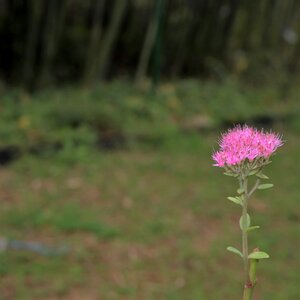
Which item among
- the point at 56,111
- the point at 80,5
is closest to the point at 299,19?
the point at 80,5

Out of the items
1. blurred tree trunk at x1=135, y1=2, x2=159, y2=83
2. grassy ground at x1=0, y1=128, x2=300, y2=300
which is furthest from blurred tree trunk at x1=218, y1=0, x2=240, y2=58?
grassy ground at x1=0, y1=128, x2=300, y2=300

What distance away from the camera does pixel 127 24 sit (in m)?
8.50

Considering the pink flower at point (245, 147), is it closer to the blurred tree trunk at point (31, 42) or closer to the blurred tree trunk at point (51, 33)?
the blurred tree trunk at point (31, 42)

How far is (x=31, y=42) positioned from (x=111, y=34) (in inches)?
41.4

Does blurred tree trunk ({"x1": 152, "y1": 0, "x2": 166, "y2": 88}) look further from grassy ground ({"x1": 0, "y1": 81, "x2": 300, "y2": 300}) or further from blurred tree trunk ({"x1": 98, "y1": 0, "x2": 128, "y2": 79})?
blurred tree trunk ({"x1": 98, "y1": 0, "x2": 128, "y2": 79})

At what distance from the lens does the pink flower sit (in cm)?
68

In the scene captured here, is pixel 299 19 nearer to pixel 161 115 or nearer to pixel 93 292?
pixel 161 115

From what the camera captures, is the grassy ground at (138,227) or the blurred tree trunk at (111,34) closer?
the grassy ground at (138,227)

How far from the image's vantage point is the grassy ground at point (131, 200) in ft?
11.5

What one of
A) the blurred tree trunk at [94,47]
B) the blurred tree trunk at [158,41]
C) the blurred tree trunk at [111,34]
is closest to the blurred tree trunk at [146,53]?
the blurred tree trunk at [158,41]

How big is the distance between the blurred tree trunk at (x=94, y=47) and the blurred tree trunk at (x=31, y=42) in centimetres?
78

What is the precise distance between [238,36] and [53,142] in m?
4.72

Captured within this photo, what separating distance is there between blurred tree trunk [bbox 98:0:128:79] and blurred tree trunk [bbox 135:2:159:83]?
443 millimetres

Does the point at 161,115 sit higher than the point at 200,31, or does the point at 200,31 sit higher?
the point at 200,31
